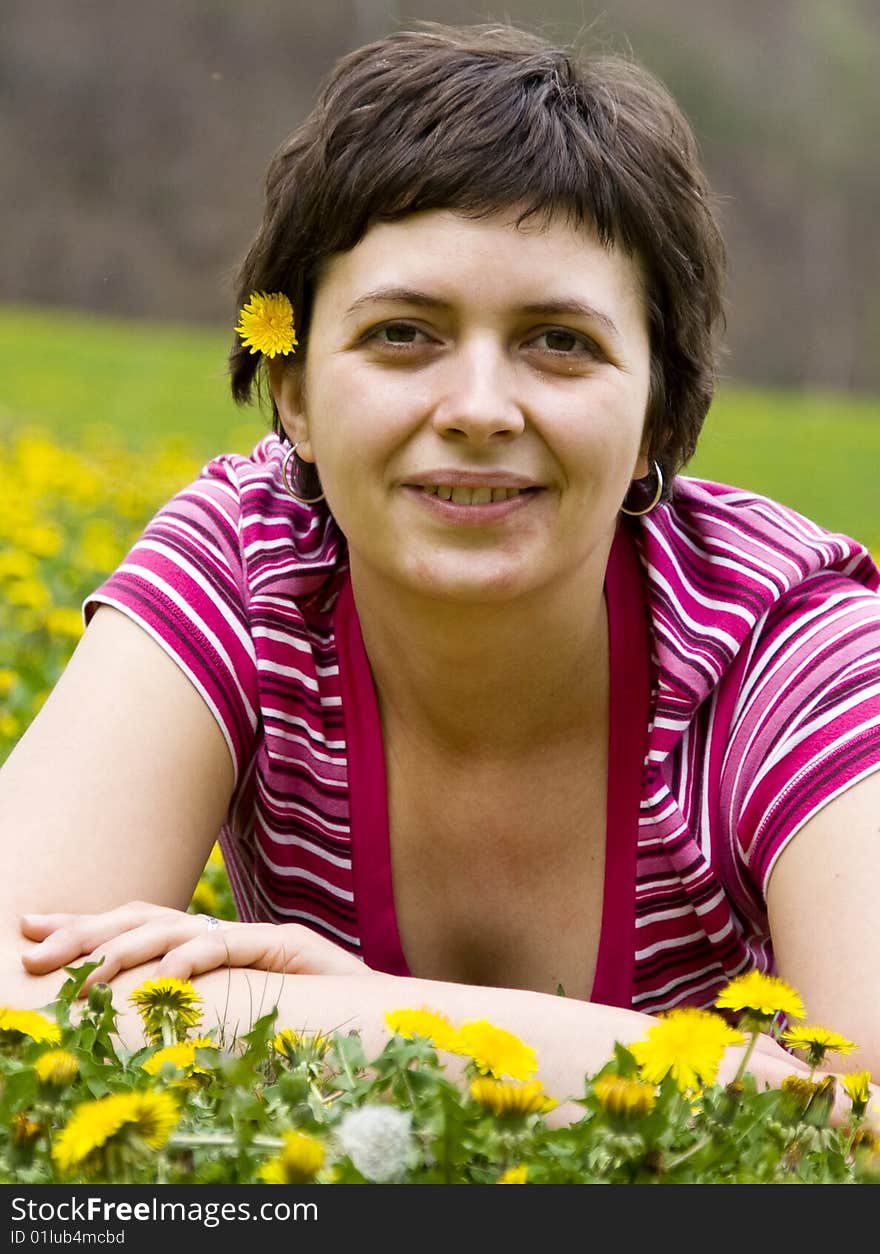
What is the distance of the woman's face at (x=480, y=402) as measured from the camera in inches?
78.4

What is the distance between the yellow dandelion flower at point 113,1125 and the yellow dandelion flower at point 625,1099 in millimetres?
321

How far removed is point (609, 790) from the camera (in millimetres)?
2244

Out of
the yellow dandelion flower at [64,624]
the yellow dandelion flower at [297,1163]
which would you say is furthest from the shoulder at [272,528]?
the yellow dandelion flower at [64,624]

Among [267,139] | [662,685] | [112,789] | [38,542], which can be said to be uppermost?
[267,139]

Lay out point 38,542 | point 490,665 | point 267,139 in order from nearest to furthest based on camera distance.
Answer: point 490,665, point 38,542, point 267,139

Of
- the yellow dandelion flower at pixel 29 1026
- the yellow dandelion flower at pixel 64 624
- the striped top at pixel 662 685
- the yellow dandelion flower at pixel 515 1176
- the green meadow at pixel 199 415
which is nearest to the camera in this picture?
the yellow dandelion flower at pixel 515 1176

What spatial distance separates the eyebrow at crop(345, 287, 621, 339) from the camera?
78.9 inches

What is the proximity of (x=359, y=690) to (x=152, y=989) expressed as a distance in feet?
2.11

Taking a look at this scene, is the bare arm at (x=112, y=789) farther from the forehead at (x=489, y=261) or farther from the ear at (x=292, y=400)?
the forehead at (x=489, y=261)

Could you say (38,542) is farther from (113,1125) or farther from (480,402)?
(113,1125)

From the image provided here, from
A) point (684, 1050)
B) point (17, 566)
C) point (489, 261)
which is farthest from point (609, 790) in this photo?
point (17, 566)

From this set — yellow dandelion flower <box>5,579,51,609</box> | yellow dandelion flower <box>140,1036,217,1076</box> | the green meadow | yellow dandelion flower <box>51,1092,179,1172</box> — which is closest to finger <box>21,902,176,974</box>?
yellow dandelion flower <box>140,1036,217,1076</box>

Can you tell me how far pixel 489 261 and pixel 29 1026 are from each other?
90 cm

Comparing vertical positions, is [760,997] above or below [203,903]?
below
